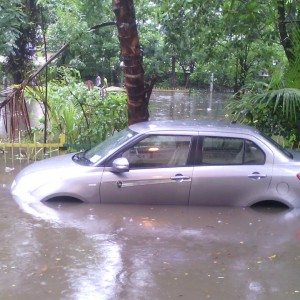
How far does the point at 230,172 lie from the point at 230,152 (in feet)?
0.93

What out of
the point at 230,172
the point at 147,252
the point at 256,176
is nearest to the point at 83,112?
the point at 230,172

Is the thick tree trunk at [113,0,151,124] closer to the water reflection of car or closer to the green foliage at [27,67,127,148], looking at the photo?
the green foliage at [27,67,127,148]

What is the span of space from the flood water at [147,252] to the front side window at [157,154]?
58 centimetres

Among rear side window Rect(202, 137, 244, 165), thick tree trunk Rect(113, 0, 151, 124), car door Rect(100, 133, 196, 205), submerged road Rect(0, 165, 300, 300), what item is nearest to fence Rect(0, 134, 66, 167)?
thick tree trunk Rect(113, 0, 151, 124)

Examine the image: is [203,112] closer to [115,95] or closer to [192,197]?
[115,95]

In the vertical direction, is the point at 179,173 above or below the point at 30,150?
above

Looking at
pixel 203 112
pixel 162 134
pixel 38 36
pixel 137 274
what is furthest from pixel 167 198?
pixel 38 36

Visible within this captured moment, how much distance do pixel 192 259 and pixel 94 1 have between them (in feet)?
25.8

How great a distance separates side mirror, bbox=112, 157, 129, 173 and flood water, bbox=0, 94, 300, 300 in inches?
19.9

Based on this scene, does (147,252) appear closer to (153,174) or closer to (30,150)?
(153,174)

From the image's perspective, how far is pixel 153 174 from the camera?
6.78 metres

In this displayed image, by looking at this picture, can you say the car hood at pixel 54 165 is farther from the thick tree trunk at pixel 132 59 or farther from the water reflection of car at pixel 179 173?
the thick tree trunk at pixel 132 59

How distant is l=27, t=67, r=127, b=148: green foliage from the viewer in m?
11.0

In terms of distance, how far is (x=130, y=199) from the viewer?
6.84m
